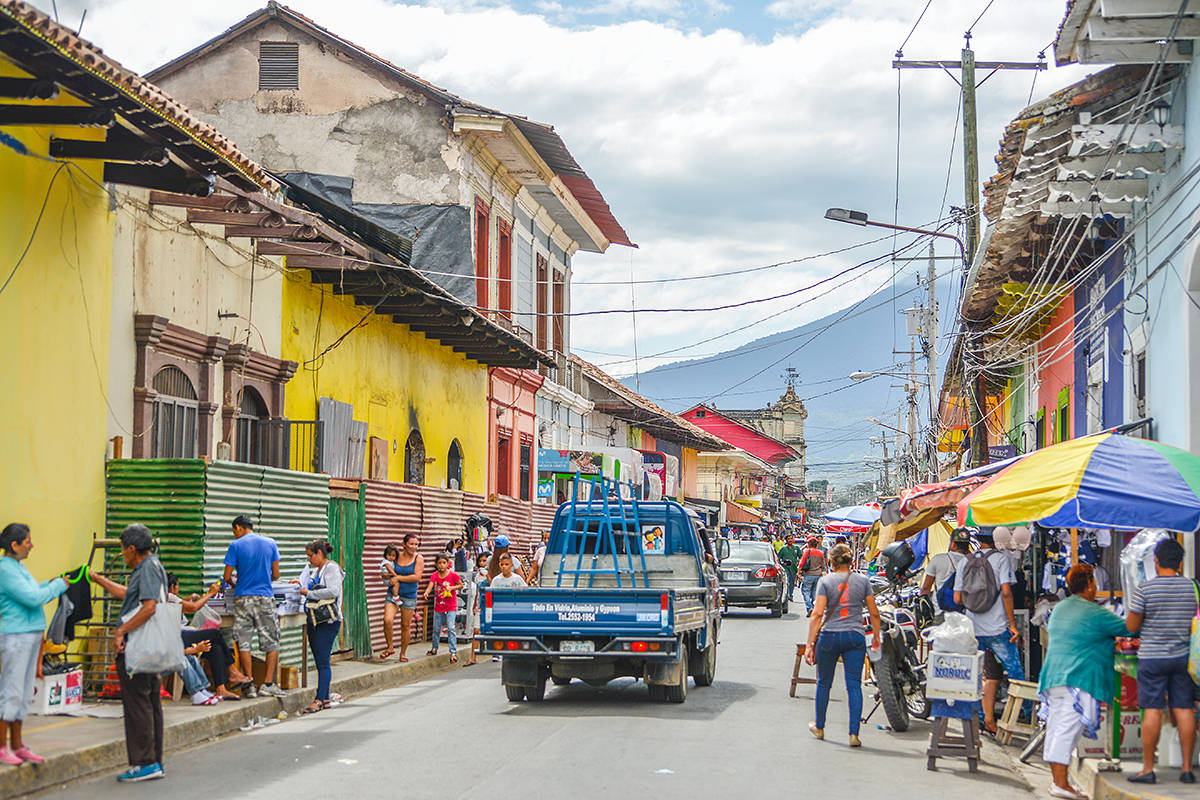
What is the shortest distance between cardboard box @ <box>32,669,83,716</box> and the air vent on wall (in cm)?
1742

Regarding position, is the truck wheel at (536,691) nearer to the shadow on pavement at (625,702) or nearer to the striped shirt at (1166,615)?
the shadow on pavement at (625,702)

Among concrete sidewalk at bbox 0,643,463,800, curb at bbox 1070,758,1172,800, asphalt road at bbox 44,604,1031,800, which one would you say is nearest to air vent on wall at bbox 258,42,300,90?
concrete sidewalk at bbox 0,643,463,800

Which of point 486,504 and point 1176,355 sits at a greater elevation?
point 1176,355

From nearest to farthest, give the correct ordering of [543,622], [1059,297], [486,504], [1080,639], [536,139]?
[1080,639], [543,622], [1059,297], [486,504], [536,139]

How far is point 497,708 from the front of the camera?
14.1 meters

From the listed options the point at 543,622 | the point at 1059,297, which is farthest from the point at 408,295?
the point at 1059,297

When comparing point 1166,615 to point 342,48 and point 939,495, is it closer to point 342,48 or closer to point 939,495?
point 939,495

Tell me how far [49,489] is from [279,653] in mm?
3201

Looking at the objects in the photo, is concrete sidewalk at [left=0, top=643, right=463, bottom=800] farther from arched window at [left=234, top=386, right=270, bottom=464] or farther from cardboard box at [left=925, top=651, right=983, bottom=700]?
cardboard box at [left=925, top=651, right=983, bottom=700]

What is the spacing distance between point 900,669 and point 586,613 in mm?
3209

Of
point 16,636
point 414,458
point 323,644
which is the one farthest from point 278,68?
point 16,636

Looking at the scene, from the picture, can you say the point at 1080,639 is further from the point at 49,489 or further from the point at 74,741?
the point at 49,489

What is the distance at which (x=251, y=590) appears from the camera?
45.3 feet

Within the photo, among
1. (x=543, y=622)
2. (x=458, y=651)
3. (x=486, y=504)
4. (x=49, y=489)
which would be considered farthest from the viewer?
(x=486, y=504)
